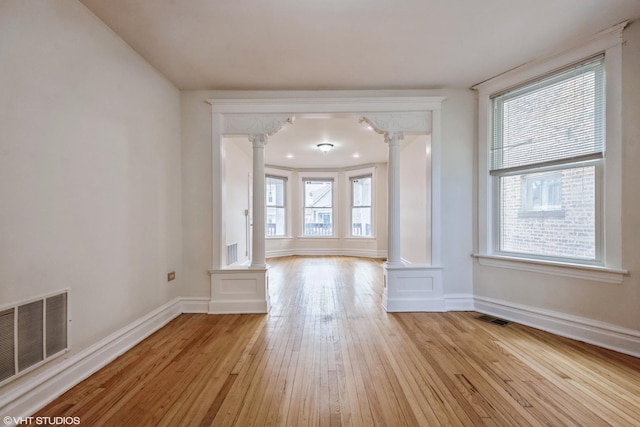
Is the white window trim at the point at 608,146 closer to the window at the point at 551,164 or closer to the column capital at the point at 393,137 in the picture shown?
the window at the point at 551,164

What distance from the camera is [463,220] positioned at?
316 cm

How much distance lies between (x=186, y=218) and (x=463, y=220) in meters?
3.31

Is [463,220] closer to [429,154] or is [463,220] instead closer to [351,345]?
[429,154]

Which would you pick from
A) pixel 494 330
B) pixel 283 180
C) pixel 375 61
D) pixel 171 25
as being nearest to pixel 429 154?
pixel 375 61

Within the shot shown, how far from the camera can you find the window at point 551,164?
2.34 m

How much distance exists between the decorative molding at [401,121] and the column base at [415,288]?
5.42 feet

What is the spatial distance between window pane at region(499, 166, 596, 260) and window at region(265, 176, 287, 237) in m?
5.65

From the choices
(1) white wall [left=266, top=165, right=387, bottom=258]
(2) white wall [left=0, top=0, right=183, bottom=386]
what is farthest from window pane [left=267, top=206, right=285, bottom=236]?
(2) white wall [left=0, top=0, right=183, bottom=386]

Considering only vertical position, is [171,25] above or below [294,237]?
above

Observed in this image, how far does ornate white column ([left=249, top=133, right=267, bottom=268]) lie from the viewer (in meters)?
3.21

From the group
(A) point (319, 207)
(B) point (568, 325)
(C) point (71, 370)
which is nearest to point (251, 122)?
(C) point (71, 370)

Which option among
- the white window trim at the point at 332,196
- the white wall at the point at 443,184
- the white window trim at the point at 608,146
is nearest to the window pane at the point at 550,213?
the white window trim at the point at 608,146

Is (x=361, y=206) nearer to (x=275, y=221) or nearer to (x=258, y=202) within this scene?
(x=275, y=221)

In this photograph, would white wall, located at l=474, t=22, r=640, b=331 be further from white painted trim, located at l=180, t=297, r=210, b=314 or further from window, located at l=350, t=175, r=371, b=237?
window, located at l=350, t=175, r=371, b=237
